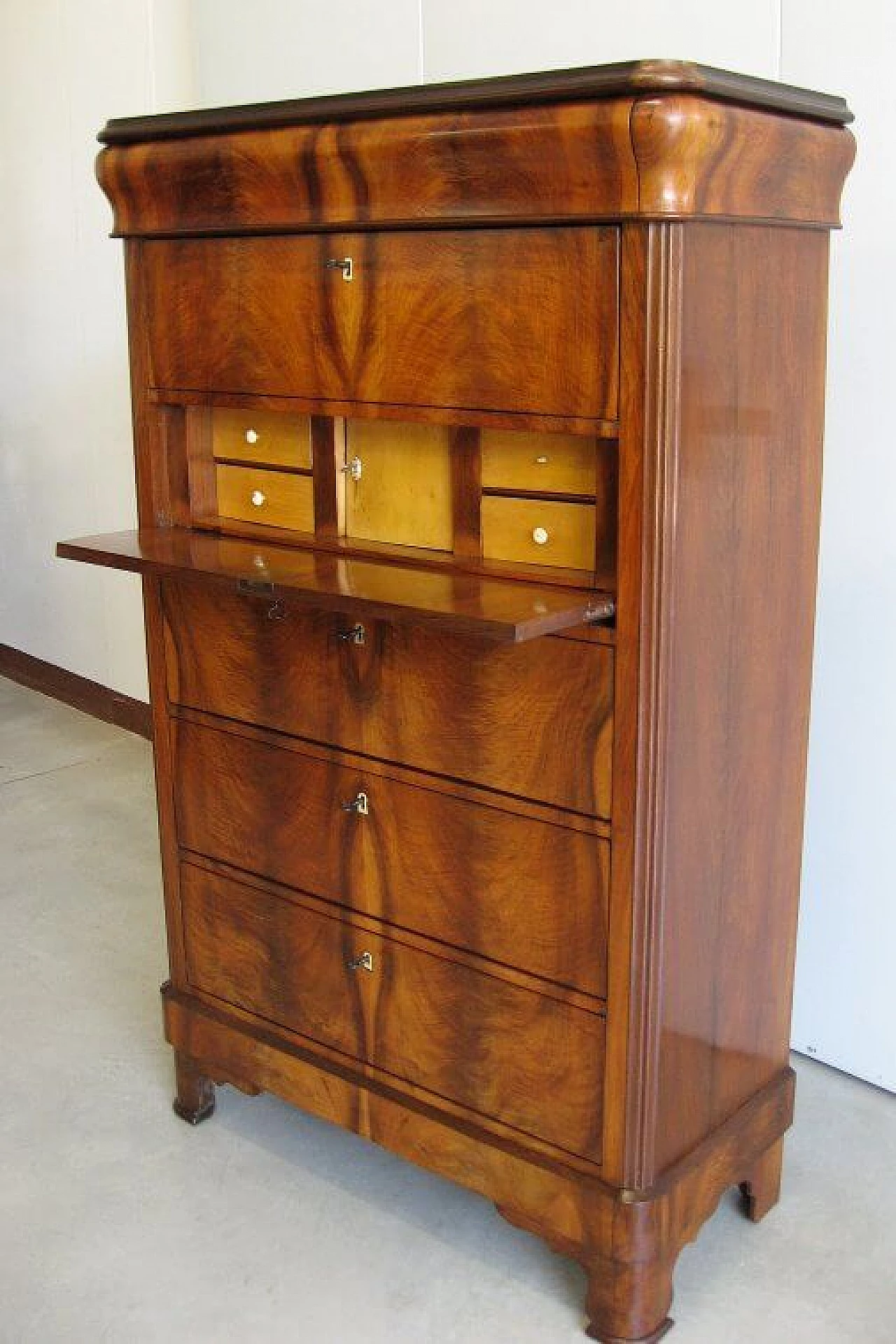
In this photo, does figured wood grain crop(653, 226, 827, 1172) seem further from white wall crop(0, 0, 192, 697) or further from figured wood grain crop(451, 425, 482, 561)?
white wall crop(0, 0, 192, 697)

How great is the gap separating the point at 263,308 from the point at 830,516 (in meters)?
1.10

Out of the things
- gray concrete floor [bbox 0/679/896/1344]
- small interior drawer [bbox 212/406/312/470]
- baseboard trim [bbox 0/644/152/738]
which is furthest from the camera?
baseboard trim [bbox 0/644/152/738]

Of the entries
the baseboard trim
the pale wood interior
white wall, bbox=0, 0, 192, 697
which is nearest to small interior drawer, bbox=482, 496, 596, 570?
the pale wood interior

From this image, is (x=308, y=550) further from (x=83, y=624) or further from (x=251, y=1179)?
(x=83, y=624)

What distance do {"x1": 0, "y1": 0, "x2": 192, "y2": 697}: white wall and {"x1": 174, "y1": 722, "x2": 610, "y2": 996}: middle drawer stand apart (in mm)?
2262

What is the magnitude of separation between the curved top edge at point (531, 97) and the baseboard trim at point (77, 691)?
9.25 feet

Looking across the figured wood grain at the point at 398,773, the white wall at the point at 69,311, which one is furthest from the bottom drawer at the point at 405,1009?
the white wall at the point at 69,311

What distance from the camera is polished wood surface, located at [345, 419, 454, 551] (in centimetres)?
233

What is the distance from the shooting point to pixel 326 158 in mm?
2145

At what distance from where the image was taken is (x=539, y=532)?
2.18 m

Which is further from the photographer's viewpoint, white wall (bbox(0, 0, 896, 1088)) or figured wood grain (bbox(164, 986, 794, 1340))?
white wall (bbox(0, 0, 896, 1088))

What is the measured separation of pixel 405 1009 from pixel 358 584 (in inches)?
28.8

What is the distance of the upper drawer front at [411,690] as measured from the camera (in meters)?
2.11

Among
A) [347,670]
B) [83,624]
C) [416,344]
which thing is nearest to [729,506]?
[416,344]
